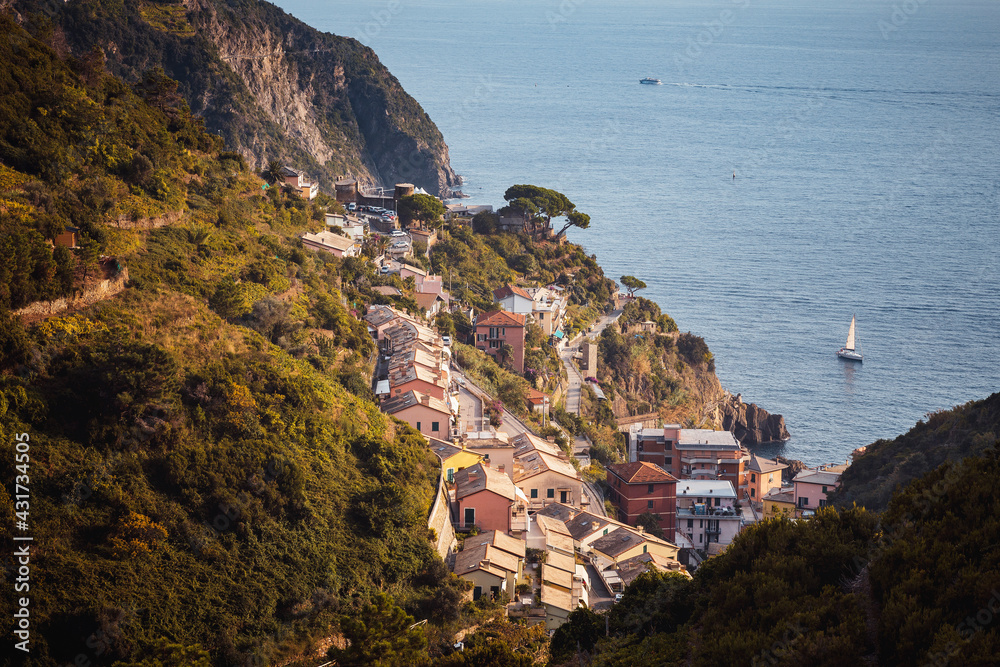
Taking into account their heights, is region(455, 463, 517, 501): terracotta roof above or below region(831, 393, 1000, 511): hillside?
below

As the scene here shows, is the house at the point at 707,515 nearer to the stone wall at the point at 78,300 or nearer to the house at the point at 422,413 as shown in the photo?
the house at the point at 422,413

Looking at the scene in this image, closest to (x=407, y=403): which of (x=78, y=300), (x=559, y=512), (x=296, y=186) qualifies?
(x=559, y=512)

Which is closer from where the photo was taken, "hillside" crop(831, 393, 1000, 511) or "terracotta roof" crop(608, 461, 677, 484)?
"hillside" crop(831, 393, 1000, 511)

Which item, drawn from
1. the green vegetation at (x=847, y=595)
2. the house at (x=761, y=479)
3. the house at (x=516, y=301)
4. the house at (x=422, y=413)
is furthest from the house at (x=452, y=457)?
the house at (x=516, y=301)

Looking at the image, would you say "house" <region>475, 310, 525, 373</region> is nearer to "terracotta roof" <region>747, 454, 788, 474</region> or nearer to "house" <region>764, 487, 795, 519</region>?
"terracotta roof" <region>747, 454, 788, 474</region>

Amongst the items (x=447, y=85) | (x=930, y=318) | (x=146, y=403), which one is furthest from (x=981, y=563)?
(x=447, y=85)

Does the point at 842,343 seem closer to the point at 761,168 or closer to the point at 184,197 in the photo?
the point at 184,197

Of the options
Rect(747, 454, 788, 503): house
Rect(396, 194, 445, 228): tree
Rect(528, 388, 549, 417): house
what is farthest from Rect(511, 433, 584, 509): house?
Rect(396, 194, 445, 228): tree
